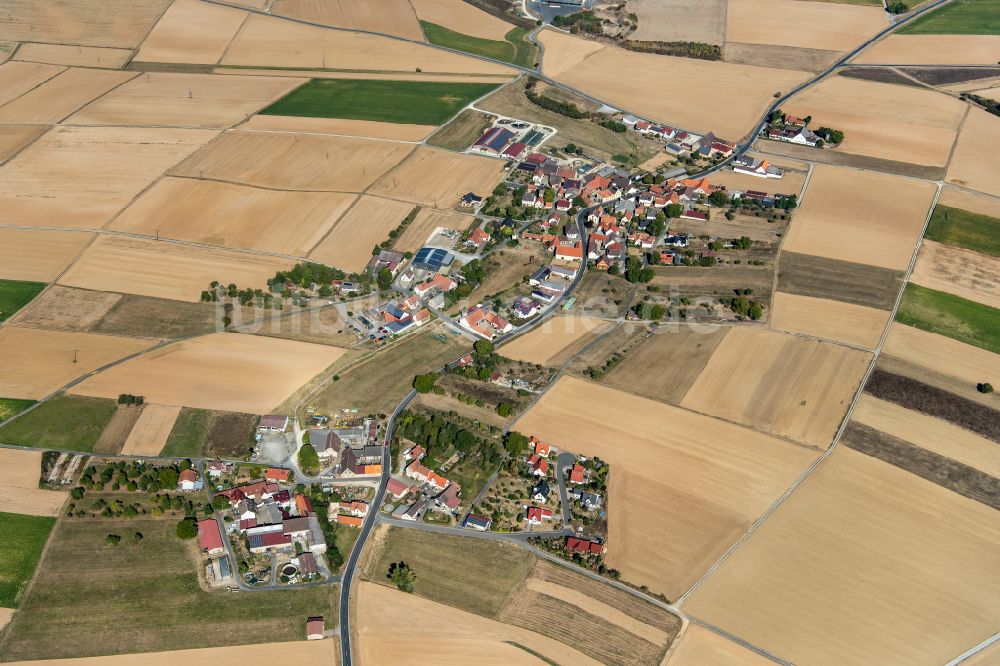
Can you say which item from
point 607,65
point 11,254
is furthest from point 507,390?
point 607,65

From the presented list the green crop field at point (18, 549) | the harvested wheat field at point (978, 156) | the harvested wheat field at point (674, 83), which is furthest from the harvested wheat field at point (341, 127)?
the harvested wheat field at point (978, 156)

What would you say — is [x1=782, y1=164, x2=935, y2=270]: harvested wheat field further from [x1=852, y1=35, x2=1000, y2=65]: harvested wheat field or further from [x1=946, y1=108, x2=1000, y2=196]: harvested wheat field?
[x1=852, y1=35, x2=1000, y2=65]: harvested wheat field

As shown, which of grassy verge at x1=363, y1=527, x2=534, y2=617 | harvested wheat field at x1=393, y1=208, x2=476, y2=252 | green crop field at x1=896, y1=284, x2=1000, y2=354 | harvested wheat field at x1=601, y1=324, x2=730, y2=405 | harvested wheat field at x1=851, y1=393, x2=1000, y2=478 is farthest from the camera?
harvested wheat field at x1=393, y1=208, x2=476, y2=252

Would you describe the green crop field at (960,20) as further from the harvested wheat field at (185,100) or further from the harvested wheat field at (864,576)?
the harvested wheat field at (864,576)

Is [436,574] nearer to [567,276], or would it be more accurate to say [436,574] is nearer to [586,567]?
[586,567]

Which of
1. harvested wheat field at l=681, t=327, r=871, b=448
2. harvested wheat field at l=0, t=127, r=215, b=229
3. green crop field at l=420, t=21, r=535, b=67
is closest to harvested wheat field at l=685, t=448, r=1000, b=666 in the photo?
harvested wheat field at l=681, t=327, r=871, b=448

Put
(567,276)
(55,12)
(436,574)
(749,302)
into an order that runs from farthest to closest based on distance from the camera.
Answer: (55,12), (567,276), (749,302), (436,574)
